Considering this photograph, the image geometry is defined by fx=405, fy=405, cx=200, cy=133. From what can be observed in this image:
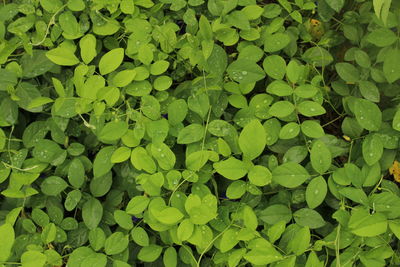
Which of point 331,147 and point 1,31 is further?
point 1,31

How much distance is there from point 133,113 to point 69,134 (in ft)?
0.81

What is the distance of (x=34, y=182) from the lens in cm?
116

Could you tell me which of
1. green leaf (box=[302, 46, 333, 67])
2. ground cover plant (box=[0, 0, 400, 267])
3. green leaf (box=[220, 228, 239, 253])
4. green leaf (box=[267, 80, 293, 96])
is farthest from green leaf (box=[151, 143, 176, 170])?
green leaf (box=[302, 46, 333, 67])

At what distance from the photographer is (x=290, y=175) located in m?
0.99

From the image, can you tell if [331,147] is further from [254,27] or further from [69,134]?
[69,134]

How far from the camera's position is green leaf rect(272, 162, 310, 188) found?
3.21 feet

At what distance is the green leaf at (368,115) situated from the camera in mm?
1003

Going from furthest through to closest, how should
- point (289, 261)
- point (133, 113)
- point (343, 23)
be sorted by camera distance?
1. point (343, 23)
2. point (133, 113)
3. point (289, 261)

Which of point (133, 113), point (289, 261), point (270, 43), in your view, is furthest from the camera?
point (270, 43)

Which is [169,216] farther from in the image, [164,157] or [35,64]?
[35,64]

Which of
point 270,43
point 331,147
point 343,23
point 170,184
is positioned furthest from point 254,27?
point 170,184

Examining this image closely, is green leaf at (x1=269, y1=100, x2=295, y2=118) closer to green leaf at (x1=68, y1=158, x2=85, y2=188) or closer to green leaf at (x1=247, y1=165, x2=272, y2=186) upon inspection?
green leaf at (x1=247, y1=165, x2=272, y2=186)

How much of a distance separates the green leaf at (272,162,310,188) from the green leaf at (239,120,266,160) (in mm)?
79

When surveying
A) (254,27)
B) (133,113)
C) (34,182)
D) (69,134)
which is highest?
(254,27)
